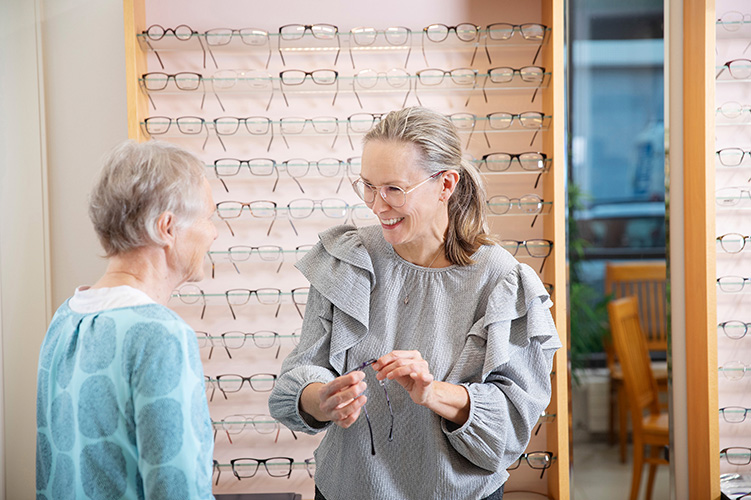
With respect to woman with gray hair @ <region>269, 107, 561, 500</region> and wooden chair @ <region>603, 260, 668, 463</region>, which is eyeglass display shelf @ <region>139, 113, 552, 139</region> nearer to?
wooden chair @ <region>603, 260, 668, 463</region>

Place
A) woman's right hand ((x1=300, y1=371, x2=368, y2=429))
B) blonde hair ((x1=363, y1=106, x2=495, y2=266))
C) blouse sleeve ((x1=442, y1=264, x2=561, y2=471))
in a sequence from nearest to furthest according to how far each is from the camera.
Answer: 1. woman's right hand ((x1=300, y1=371, x2=368, y2=429))
2. blouse sleeve ((x1=442, y1=264, x2=561, y2=471))
3. blonde hair ((x1=363, y1=106, x2=495, y2=266))

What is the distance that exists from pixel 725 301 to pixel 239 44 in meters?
2.65

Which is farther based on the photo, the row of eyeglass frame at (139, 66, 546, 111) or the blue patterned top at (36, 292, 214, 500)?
the row of eyeglass frame at (139, 66, 546, 111)

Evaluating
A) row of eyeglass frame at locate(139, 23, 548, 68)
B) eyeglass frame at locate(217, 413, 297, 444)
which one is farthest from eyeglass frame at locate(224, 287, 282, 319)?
row of eyeglass frame at locate(139, 23, 548, 68)

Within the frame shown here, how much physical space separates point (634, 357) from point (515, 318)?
182 centimetres

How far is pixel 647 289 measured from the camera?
10.6 feet

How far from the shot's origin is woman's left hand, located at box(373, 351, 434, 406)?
1518 mm

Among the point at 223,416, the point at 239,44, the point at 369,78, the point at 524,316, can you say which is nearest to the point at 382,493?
the point at 524,316

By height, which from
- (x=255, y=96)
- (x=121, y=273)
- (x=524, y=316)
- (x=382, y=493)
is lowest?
(x=382, y=493)

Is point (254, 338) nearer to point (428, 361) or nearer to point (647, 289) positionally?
point (428, 361)

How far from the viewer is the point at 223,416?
10.1 feet

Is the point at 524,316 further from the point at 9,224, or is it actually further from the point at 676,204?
the point at 9,224

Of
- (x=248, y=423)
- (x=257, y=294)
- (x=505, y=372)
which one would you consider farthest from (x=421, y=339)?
(x=248, y=423)

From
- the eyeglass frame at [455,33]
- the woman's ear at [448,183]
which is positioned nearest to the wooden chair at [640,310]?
the eyeglass frame at [455,33]
